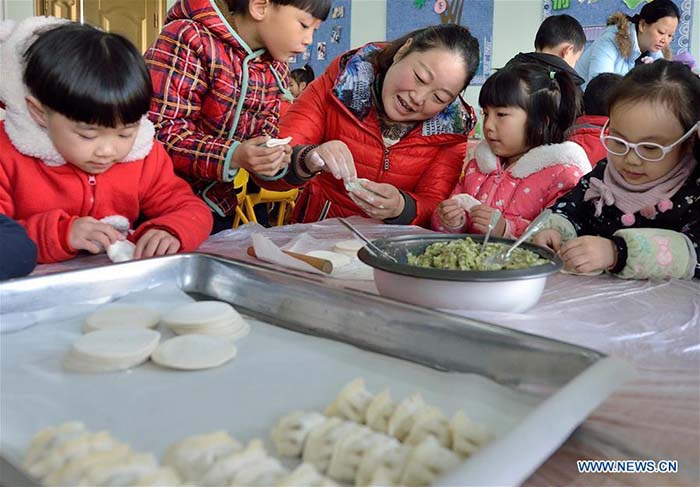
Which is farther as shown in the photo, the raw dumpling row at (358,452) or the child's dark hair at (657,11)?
the child's dark hair at (657,11)

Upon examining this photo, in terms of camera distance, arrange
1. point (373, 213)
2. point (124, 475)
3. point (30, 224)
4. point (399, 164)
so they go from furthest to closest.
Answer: point (399, 164)
point (373, 213)
point (30, 224)
point (124, 475)

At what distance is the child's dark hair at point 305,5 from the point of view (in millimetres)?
1600

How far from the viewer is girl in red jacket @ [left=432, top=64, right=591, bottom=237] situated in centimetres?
172

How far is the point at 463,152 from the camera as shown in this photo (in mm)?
2020

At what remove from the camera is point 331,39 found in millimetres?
5004

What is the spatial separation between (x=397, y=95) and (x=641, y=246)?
0.89m

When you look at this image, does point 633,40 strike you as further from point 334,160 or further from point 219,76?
point 219,76

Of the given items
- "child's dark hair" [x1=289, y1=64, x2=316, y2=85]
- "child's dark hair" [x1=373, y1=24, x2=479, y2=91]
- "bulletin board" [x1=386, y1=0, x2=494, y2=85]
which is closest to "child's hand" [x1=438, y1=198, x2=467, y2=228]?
"child's dark hair" [x1=373, y1=24, x2=479, y2=91]

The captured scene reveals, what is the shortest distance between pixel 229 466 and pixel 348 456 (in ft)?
0.30

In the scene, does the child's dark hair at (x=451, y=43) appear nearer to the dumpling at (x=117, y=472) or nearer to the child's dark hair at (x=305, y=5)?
the child's dark hair at (x=305, y=5)

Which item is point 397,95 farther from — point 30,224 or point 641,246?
point 30,224

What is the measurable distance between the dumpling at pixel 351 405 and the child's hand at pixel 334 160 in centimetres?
108

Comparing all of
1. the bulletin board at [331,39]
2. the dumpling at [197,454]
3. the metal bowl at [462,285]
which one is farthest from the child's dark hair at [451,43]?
the bulletin board at [331,39]

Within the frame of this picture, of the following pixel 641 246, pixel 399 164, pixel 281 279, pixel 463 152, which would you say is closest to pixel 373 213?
pixel 399 164
